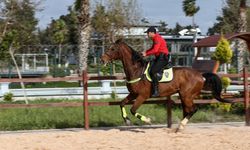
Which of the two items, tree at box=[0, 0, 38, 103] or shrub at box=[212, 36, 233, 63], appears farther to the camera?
tree at box=[0, 0, 38, 103]

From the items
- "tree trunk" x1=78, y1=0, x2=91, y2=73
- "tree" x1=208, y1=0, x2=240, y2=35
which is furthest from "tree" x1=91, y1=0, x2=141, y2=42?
"tree" x1=208, y1=0, x2=240, y2=35

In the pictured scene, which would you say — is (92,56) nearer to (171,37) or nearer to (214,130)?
(171,37)

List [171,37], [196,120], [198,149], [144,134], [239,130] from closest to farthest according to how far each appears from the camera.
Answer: [198,149], [144,134], [239,130], [196,120], [171,37]

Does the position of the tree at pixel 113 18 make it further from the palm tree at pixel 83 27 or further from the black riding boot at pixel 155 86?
the black riding boot at pixel 155 86

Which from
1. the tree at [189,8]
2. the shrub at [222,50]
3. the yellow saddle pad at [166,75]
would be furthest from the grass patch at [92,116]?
the tree at [189,8]

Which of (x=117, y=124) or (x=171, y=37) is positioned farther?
(x=171, y=37)

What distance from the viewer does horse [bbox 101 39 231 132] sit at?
42.3ft

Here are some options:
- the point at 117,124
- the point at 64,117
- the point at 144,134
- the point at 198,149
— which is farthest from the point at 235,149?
the point at 64,117

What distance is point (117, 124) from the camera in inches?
587

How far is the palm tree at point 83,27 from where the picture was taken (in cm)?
2628

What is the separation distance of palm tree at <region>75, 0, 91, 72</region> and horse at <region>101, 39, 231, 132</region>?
1328cm

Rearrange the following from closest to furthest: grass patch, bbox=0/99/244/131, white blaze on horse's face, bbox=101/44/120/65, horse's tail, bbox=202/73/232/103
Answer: white blaze on horse's face, bbox=101/44/120/65, horse's tail, bbox=202/73/232/103, grass patch, bbox=0/99/244/131

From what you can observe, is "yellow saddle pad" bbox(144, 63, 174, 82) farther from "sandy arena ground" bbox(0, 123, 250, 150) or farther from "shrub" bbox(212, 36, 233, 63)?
"shrub" bbox(212, 36, 233, 63)

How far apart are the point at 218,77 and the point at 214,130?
4.36ft
